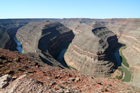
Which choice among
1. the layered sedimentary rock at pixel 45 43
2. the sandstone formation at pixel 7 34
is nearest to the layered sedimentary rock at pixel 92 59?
the layered sedimentary rock at pixel 45 43

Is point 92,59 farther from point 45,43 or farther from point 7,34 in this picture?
point 7,34

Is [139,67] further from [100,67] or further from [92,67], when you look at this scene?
[92,67]

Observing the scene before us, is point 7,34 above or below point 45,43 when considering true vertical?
above

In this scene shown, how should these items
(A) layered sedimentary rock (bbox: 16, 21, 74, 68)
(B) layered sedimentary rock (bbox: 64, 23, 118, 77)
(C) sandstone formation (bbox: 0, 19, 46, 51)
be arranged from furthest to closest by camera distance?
(C) sandstone formation (bbox: 0, 19, 46, 51) < (A) layered sedimentary rock (bbox: 16, 21, 74, 68) < (B) layered sedimentary rock (bbox: 64, 23, 118, 77)

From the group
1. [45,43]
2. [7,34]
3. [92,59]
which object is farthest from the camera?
[7,34]

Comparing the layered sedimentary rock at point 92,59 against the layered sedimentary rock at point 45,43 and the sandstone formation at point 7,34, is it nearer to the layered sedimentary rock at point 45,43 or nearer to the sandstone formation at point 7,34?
the layered sedimentary rock at point 45,43

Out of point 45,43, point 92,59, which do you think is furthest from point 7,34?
point 92,59

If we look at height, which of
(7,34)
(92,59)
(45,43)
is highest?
(7,34)

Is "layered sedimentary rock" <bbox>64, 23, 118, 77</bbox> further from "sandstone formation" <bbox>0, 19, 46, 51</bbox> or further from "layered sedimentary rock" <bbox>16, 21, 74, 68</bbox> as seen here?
"sandstone formation" <bbox>0, 19, 46, 51</bbox>

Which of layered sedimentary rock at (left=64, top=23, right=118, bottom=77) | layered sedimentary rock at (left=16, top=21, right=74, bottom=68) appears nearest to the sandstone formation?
layered sedimentary rock at (left=16, top=21, right=74, bottom=68)

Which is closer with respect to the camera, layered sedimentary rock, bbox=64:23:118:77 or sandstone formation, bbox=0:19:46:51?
layered sedimentary rock, bbox=64:23:118:77

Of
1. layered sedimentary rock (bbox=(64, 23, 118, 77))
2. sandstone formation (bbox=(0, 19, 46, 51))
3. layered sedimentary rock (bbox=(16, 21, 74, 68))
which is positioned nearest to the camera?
layered sedimentary rock (bbox=(64, 23, 118, 77))
